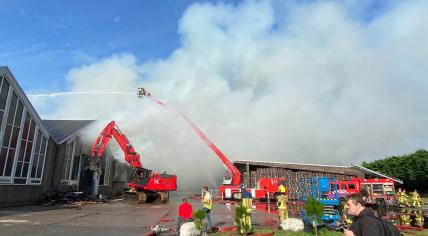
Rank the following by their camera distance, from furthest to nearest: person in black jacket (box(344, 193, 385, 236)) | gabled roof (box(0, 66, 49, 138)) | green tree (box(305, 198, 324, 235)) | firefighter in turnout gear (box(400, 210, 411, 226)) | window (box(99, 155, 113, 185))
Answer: window (box(99, 155, 113, 185)) → gabled roof (box(0, 66, 49, 138)) → firefighter in turnout gear (box(400, 210, 411, 226)) → green tree (box(305, 198, 324, 235)) → person in black jacket (box(344, 193, 385, 236))

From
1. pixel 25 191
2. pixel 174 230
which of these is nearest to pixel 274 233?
pixel 174 230

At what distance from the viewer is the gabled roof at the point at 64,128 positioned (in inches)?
1098

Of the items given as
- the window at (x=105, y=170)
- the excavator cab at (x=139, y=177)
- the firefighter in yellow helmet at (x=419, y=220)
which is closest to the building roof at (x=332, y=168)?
the excavator cab at (x=139, y=177)

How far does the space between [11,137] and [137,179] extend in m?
10.8

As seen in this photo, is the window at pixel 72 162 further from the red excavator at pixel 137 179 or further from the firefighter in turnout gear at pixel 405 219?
the firefighter in turnout gear at pixel 405 219

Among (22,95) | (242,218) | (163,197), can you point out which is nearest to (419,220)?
(242,218)

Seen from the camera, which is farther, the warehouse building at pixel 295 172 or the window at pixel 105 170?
the warehouse building at pixel 295 172

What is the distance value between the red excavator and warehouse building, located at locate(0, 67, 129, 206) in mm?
2561

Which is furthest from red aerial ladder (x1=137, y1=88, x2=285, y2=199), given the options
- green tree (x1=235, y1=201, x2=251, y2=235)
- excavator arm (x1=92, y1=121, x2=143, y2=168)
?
green tree (x1=235, y1=201, x2=251, y2=235)

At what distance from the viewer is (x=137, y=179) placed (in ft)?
95.9

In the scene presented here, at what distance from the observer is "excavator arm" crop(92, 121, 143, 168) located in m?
29.5

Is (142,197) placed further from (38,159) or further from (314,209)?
(314,209)

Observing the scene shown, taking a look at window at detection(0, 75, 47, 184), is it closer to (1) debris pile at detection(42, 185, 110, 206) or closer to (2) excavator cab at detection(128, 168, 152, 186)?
(1) debris pile at detection(42, 185, 110, 206)

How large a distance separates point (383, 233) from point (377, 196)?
27329mm
